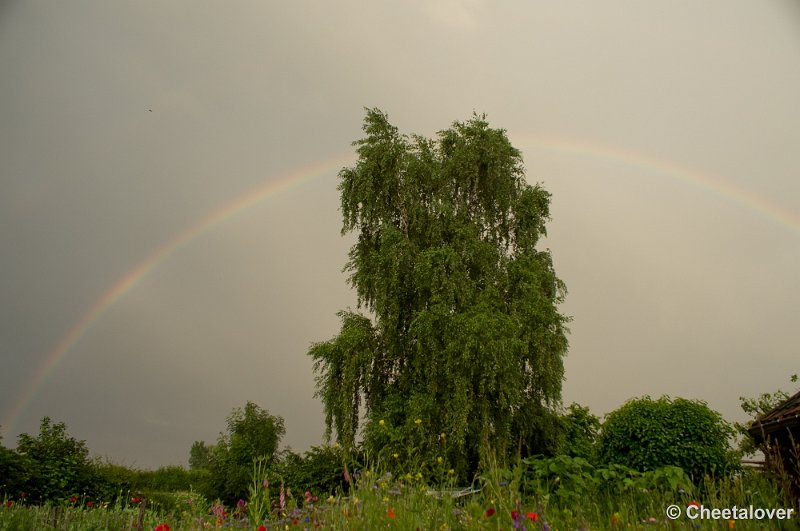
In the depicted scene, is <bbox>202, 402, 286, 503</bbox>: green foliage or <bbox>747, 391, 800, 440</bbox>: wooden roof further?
<bbox>202, 402, 286, 503</bbox>: green foliage

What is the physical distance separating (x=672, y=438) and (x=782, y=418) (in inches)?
308

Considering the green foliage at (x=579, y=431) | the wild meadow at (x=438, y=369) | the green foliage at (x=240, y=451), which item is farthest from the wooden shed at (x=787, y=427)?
the green foliage at (x=240, y=451)

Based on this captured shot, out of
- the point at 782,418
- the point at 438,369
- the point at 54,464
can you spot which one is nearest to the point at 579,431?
the point at 438,369

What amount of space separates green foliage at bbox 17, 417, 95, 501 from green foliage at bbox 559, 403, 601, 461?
15004 millimetres

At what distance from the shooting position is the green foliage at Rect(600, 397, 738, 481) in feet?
50.0

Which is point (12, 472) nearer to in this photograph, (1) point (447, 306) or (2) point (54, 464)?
(2) point (54, 464)

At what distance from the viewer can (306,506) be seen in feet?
17.8

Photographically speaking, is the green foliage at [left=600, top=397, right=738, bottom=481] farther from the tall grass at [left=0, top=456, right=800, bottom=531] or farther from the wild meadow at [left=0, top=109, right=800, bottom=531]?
the tall grass at [left=0, top=456, right=800, bottom=531]

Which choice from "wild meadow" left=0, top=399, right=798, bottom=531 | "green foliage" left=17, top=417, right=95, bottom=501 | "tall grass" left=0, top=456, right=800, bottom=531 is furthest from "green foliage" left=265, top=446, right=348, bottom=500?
"tall grass" left=0, top=456, right=800, bottom=531

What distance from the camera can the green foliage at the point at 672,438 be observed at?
15227mm

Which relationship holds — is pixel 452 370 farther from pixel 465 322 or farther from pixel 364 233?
pixel 364 233

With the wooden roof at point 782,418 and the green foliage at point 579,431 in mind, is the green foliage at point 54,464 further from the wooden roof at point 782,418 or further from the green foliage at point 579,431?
the wooden roof at point 782,418

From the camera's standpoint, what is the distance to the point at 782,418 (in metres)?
8.37

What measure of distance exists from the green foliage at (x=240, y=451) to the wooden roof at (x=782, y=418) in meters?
14.1
